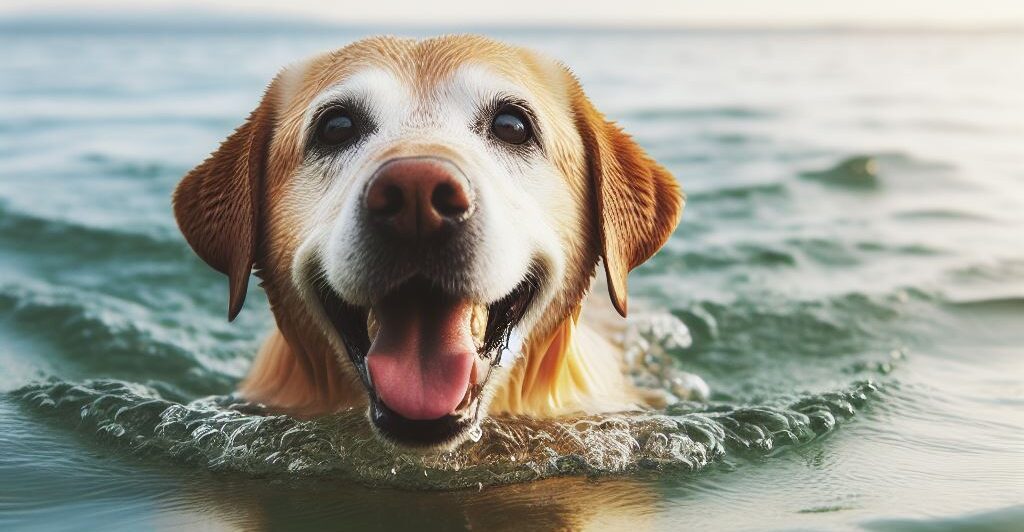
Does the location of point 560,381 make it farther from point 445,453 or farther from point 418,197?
point 418,197

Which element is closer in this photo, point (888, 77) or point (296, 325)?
point (296, 325)

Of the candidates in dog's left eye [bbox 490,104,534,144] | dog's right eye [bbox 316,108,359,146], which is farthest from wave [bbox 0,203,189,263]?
dog's left eye [bbox 490,104,534,144]

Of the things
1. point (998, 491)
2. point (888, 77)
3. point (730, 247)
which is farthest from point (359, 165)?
point (888, 77)

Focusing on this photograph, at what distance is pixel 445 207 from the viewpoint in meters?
3.12

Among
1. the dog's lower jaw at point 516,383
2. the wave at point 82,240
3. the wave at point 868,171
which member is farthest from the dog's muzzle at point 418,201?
the wave at point 868,171

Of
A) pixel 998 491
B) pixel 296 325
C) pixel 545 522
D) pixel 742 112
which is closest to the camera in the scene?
pixel 545 522

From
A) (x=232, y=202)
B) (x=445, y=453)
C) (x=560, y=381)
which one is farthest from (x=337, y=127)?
(x=560, y=381)

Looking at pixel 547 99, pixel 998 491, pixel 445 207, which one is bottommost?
pixel 998 491

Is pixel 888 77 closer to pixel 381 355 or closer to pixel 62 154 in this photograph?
pixel 62 154

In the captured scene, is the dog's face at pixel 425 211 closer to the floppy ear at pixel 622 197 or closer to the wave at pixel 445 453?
the floppy ear at pixel 622 197

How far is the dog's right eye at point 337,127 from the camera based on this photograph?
380cm

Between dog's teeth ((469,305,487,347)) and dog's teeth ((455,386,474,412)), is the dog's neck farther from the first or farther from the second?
dog's teeth ((455,386,474,412))

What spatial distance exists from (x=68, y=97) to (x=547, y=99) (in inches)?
575

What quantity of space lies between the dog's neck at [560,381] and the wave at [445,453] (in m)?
0.08
